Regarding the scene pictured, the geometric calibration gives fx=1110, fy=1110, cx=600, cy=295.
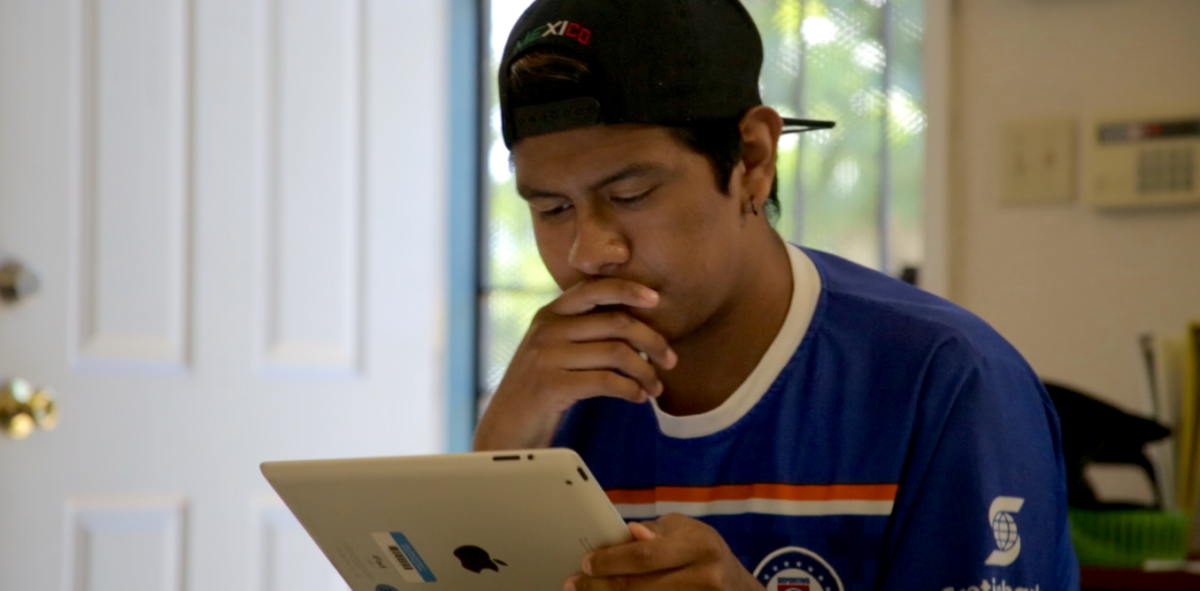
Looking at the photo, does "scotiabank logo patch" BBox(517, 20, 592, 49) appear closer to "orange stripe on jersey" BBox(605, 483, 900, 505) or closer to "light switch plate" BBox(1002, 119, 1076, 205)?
"orange stripe on jersey" BBox(605, 483, 900, 505)

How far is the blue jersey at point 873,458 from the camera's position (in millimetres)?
969

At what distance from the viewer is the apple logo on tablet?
929 millimetres

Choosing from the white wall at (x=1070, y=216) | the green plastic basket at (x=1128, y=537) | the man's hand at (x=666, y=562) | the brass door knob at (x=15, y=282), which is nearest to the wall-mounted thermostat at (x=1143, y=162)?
the white wall at (x=1070, y=216)

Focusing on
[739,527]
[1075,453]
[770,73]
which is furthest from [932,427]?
[770,73]

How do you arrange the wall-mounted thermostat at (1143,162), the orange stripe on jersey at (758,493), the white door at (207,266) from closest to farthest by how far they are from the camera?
the orange stripe on jersey at (758,493), the white door at (207,266), the wall-mounted thermostat at (1143,162)

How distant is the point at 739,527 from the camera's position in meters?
1.13

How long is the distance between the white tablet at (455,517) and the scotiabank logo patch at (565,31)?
443 millimetres

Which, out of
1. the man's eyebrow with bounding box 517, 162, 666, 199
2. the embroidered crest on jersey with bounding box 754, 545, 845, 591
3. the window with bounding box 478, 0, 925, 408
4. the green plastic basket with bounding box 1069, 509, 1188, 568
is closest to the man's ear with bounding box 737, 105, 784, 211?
the man's eyebrow with bounding box 517, 162, 666, 199

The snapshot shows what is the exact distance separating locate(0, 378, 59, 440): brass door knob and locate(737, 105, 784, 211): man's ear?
111 cm

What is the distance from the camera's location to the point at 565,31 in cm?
108

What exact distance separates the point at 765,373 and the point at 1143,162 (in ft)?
3.94

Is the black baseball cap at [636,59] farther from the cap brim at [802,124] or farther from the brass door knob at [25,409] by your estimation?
the brass door knob at [25,409]

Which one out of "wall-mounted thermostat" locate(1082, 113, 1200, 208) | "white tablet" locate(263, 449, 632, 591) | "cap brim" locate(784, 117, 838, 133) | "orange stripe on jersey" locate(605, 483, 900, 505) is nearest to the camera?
"white tablet" locate(263, 449, 632, 591)

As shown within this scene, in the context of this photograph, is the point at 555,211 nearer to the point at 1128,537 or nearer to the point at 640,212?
the point at 640,212
